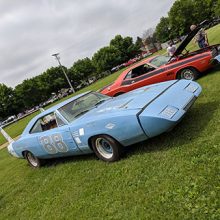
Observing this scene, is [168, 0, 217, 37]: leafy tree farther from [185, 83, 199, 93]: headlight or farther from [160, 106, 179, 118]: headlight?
[160, 106, 179, 118]: headlight

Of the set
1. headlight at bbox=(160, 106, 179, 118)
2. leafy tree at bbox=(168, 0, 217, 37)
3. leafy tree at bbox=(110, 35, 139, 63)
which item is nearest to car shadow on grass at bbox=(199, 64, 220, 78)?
headlight at bbox=(160, 106, 179, 118)

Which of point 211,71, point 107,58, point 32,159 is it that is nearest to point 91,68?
point 107,58

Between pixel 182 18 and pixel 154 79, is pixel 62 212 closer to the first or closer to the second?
pixel 154 79

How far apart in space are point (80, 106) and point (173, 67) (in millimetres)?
4526

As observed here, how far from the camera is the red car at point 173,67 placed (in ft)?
31.1

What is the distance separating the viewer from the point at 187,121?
5824 mm

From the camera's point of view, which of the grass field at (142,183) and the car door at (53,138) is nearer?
the grass field at (142,183)

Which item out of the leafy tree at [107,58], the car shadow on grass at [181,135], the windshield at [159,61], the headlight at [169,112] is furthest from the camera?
the leafy tree at [107,58]

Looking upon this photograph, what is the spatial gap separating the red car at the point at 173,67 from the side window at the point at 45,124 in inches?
172

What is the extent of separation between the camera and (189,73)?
32.3ft

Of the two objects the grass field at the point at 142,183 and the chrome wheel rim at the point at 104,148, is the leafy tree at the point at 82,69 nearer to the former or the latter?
the grass field at the point at 142,183

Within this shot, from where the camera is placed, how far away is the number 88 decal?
609 centimetres

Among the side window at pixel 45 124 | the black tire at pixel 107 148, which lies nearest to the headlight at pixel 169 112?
the black tire at pixel 107 148

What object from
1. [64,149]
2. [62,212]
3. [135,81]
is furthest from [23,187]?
[135,81]
